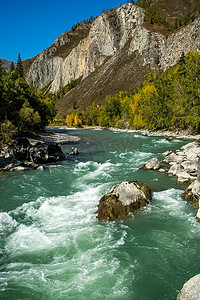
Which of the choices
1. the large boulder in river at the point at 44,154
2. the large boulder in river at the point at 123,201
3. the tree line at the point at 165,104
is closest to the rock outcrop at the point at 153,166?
the large boulder in river at the point at 123,201

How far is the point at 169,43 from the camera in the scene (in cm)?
15038

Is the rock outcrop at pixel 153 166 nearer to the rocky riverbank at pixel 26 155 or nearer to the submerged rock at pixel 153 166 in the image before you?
the submerged rock at pixel 153 166

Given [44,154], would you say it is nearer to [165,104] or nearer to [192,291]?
[192,291]

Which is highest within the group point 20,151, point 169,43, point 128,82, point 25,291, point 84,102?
point 169,43

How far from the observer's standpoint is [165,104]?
6450 centimetres

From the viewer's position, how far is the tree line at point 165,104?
45062 millimetres

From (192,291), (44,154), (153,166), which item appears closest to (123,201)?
(192,291)

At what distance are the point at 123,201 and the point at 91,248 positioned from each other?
4.27 m

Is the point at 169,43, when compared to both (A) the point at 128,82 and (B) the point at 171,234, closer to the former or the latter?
(A) the point at 128,82

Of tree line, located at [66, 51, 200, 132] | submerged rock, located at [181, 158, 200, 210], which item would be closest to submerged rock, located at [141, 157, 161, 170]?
submerged rock, located at [181, 158, 200, 210]

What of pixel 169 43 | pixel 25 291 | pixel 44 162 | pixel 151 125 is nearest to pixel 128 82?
pixel 169 43

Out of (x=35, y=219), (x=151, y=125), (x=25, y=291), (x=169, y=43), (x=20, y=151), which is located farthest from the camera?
(x=169, y=43)

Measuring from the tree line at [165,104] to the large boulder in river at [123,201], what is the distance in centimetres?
3402

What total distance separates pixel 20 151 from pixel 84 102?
168 meters
